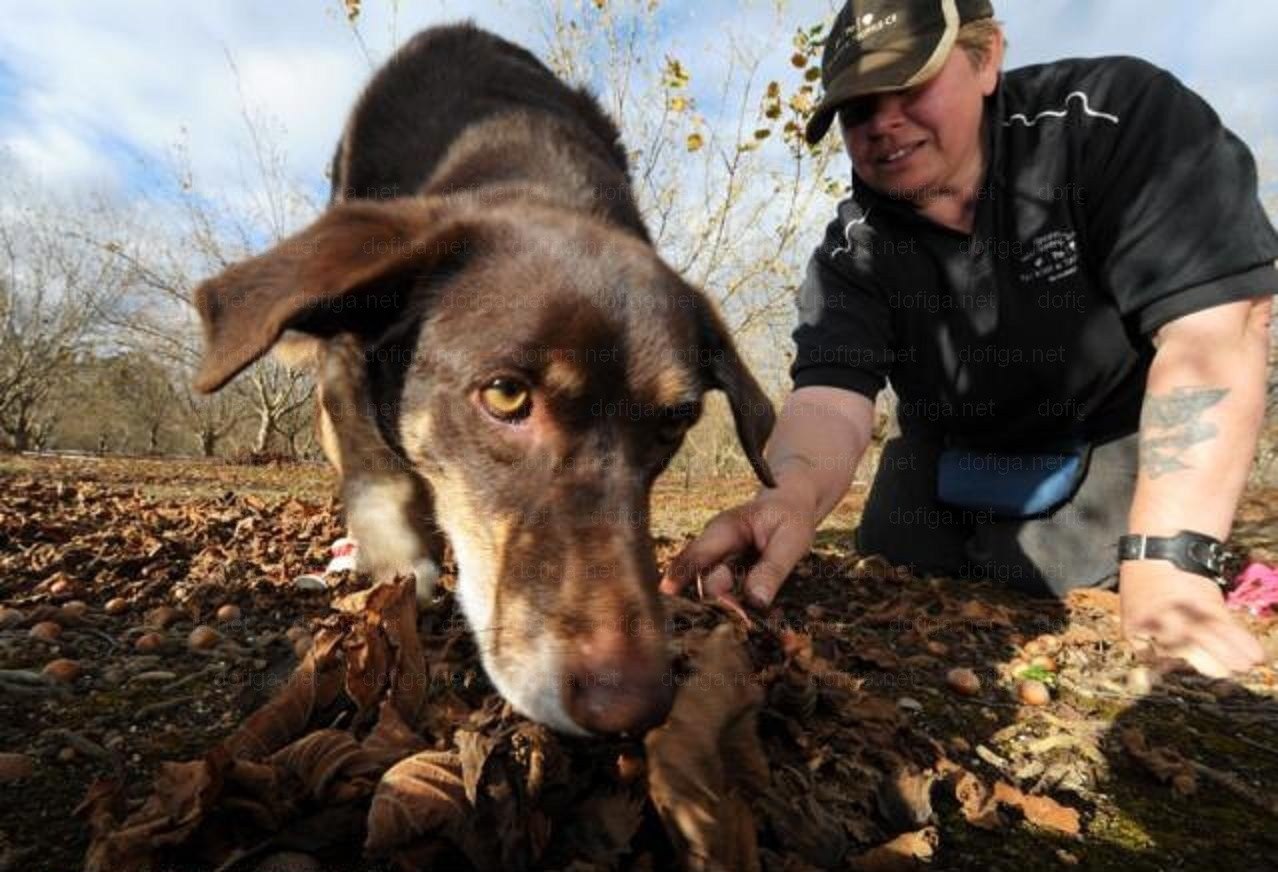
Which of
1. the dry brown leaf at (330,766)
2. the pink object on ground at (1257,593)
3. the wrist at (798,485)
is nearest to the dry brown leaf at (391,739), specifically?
the dry brown leaf at (330,766)

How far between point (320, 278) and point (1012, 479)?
4124 mm

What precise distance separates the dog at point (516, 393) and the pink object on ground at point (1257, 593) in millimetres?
3003

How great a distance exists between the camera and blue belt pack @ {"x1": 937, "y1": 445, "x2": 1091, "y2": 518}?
15.6 ft

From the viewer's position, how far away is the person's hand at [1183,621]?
288cm

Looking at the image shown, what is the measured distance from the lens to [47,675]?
2.06 meters

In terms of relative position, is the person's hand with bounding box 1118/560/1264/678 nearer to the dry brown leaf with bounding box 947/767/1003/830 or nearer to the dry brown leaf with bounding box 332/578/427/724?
the dry brown leaf with bounding box 947/767/1003/830

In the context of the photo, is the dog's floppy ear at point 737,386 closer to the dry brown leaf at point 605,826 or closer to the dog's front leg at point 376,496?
the dog's front leg at point 376,496

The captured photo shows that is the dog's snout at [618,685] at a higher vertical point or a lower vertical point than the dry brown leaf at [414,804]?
higher

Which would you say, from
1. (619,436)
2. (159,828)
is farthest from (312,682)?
(619,436)

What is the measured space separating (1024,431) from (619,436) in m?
3.26

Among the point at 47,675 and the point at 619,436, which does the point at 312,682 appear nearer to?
the point at 47,675

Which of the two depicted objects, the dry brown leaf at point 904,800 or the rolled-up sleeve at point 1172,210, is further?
the rolled-up sleeve at point 1172,210

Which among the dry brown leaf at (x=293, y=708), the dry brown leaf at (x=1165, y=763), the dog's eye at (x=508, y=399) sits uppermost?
the dog's eye at (x=508, y=399)

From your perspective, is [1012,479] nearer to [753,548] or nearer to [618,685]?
[753,548]
